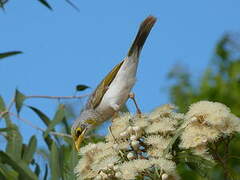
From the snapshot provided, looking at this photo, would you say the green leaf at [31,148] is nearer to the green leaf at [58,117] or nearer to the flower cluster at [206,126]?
the green leaf at [58,117]

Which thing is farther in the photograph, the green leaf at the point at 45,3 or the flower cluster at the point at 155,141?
the green leaf at the point at 45,3

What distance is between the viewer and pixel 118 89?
19.4 feet

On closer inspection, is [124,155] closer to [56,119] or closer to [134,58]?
[134,58]

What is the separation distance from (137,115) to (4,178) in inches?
80.1

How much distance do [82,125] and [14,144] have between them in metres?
0.88

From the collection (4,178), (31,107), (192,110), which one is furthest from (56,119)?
(192,110)

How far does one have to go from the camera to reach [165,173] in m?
3.52

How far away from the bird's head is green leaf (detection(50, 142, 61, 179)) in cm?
24

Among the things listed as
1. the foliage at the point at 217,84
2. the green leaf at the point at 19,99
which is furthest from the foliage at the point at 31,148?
the foliage at the point at 217,84

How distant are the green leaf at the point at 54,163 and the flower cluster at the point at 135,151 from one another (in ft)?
4.50

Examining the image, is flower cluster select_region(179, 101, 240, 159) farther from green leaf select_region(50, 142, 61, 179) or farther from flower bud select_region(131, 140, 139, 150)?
green leaf select_region(50, 142, 61, 179)

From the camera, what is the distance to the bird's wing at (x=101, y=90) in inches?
237

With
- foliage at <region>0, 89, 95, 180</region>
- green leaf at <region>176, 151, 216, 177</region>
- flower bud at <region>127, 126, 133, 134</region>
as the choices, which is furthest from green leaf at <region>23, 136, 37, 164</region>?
green leaf at <region>176, 151, 216, 177</region>

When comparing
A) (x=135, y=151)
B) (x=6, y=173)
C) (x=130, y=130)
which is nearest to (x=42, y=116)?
(x=6, y=173)
